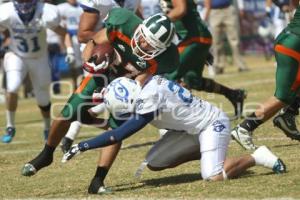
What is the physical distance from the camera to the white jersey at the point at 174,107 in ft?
19.3

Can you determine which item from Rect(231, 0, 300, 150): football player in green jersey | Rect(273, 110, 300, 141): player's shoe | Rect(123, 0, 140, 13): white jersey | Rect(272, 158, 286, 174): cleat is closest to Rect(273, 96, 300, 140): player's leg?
Rect(273, 110, 300, 141): player's shoe

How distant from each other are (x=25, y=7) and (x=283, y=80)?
3.58 m

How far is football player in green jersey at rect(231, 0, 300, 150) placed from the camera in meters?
7.23

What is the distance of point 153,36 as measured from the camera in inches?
238

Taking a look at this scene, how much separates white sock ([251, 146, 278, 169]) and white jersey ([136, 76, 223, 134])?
0.39 meters

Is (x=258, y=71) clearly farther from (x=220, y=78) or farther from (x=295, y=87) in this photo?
(x=295, y=87)

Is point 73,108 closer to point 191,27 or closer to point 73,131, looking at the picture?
point 73,131

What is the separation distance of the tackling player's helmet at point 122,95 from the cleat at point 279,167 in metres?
1.18

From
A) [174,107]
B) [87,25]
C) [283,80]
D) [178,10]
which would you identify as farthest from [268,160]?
[178,10]

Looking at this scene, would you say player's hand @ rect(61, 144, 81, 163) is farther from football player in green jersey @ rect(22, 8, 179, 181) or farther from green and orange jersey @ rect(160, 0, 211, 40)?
green and orange jersey @ rect(160, 0, 211, 40)

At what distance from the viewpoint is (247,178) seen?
6355 mm

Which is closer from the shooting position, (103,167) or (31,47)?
(103,167)

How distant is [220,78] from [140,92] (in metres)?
9.88

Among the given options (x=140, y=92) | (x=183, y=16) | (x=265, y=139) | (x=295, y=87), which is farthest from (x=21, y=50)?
(x=140, y=92)
